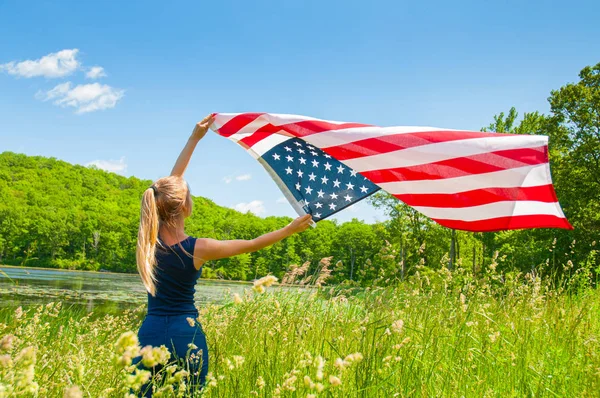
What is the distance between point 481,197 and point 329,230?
103 meters

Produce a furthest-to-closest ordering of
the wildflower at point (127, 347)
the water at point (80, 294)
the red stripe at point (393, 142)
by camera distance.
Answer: the water at point (80, 294) → the red stripe at point (393, 142) → the wildflower at point (127, 347)

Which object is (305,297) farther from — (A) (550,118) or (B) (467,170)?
(A) (550,118)

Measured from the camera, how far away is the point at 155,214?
307 cm

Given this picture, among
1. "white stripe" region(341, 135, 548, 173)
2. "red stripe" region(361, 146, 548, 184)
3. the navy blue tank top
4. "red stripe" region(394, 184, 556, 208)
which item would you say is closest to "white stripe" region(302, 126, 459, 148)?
"white stripe" region(341, 135, 548, 173)

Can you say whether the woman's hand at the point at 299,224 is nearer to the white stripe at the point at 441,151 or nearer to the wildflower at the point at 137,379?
the white stripe at the point at 441,151

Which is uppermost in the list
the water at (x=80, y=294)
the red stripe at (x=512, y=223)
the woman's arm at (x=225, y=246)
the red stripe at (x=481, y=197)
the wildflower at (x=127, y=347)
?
the red stripe at (x=481, y=197)

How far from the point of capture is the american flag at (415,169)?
3621mm

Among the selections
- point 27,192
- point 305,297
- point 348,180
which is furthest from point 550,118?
point 27,192

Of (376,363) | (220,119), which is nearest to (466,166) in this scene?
(376,363)

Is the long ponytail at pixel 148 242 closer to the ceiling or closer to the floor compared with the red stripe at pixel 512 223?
closer to the floor

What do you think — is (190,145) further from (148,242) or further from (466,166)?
(466,166)

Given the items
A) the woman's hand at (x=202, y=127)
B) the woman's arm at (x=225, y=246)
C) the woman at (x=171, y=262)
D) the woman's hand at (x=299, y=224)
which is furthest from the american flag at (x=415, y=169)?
the woman at (x=171, y=262)

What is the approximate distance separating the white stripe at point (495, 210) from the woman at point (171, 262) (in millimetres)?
1296

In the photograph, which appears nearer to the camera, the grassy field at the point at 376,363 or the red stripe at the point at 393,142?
the grassy field at the point at 376,363
